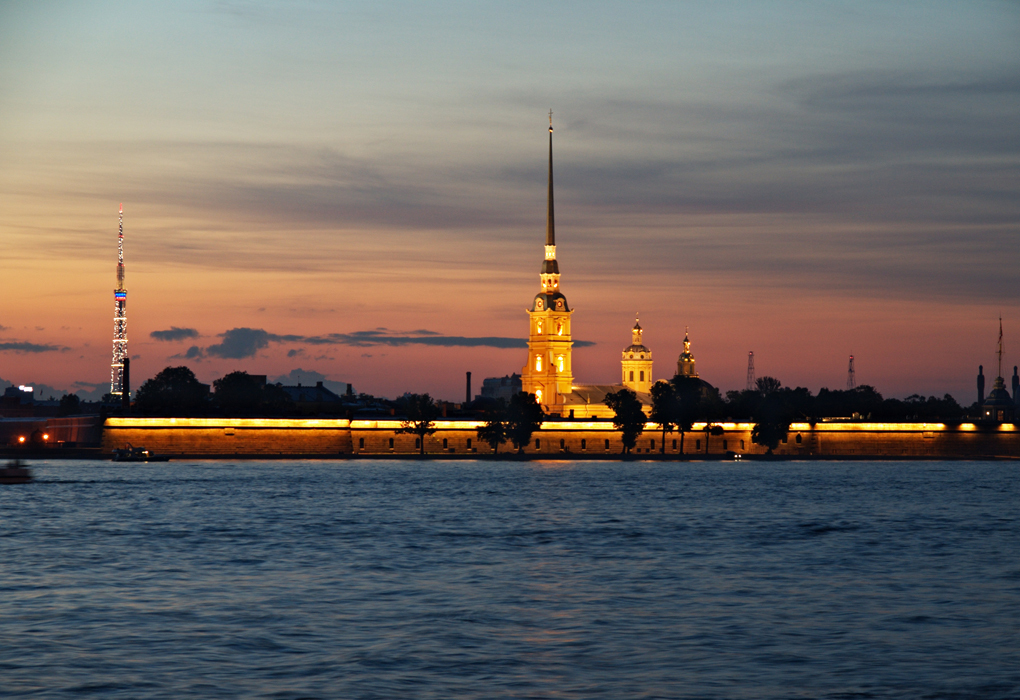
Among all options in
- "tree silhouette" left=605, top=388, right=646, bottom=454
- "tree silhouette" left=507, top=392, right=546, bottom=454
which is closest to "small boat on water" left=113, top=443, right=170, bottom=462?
"tree silhouette" left=507, top=392, right=546, bottom=454

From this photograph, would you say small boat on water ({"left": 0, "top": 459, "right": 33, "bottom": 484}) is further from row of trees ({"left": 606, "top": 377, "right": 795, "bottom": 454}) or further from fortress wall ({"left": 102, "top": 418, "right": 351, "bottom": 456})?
row of trees ({"left": 606, "top": 377, "right": 795, "bottom": 454})

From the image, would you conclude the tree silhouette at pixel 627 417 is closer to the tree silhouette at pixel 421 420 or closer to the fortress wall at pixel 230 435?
the tree silhouette at pixel 421 420

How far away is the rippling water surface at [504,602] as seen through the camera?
20.4 m

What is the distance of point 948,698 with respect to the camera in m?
19.2

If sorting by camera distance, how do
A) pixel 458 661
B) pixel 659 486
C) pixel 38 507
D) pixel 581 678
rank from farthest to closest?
pixel 659 486 → pixel 38 507 → pixel 458 661 → pixel 581 678

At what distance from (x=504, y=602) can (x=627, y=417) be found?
12465cm

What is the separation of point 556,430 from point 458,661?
449 ft

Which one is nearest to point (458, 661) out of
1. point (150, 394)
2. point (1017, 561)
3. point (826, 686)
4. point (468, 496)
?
point (826, 686)

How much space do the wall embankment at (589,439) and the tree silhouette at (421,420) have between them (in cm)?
86

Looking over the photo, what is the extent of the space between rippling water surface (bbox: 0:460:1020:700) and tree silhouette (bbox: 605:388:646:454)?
285 feet

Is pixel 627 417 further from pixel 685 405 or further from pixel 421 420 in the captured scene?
pixel 421 420

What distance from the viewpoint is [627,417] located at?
15300 cm

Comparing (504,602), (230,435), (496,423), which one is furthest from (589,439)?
(504,602)

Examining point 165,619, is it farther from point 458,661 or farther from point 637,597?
point 637,597
